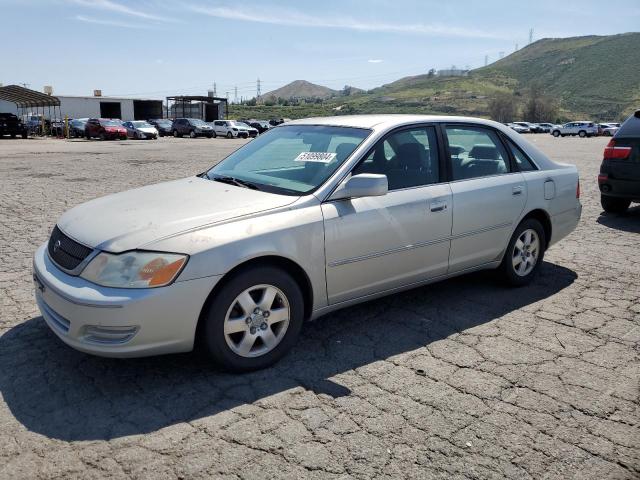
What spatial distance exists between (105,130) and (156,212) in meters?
35.4

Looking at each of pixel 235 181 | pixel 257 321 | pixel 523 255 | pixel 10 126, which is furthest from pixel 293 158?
pixel 10 126

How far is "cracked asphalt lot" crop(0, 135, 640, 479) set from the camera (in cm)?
261

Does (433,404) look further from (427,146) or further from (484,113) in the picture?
(484,113)

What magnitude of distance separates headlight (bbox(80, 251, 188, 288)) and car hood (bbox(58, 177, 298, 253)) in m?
0.07

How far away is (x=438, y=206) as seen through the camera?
167 inches

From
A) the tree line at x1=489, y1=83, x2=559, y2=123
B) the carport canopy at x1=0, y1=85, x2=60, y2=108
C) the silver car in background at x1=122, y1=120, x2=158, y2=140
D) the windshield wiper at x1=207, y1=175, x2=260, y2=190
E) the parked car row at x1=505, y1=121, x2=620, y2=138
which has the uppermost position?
the tree line at x1=489, y1=83, x2=559, y2=123

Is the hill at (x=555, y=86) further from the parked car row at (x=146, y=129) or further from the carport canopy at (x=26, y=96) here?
the carport canopy at (x=26, y=96)

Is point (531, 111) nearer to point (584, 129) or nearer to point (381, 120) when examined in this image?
point (584, 129)

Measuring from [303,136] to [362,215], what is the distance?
1056mm

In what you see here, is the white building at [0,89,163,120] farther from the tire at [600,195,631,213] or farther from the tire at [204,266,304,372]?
the tire at [204,266,304,372]

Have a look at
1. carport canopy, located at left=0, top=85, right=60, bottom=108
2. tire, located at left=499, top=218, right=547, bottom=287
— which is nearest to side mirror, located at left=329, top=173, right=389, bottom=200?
tire, located at left=499, top=218, right=547, bottom=287

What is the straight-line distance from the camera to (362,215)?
149 inches

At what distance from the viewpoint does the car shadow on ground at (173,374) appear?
9.66 ft

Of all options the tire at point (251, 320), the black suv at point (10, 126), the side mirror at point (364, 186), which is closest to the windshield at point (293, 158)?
the side mirror at point (364, 186)
